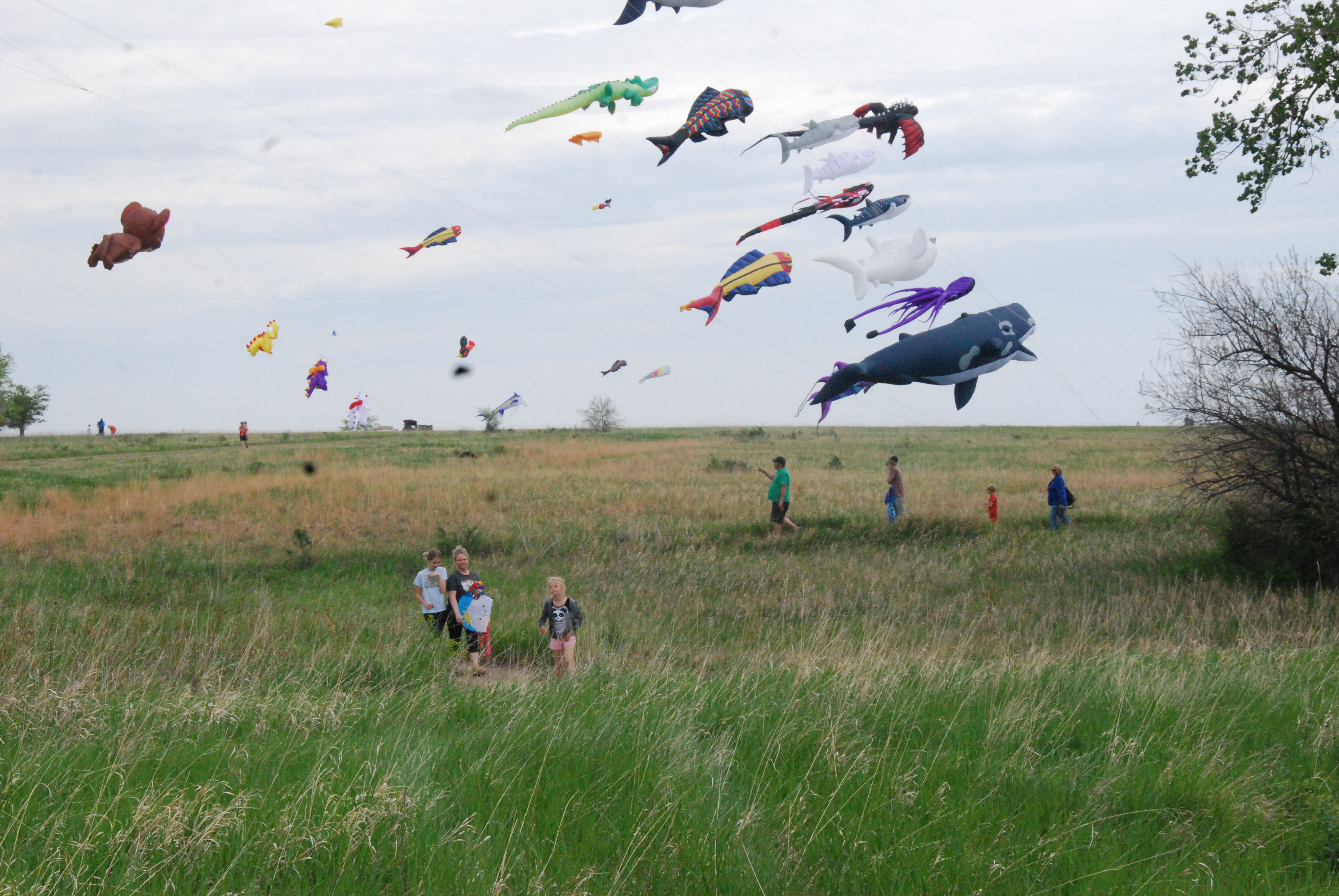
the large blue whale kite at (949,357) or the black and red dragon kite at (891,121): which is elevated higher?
the black and red dragon kite at (891,121)

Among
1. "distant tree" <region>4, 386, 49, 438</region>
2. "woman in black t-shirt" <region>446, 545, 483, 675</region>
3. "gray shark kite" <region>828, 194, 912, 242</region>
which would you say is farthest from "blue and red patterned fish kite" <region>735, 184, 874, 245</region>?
"distant tree" <region>4, 386, 49, 438</region>

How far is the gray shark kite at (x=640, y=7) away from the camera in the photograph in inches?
487

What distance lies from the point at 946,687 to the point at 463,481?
80.1 ft

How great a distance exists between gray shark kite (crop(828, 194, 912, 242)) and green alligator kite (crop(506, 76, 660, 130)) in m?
3.50

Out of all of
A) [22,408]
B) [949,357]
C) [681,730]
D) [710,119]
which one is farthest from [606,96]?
[22,408]

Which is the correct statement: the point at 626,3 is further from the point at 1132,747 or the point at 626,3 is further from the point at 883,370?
the point at 1132,747

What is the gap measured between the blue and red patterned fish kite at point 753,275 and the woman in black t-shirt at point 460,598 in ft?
22.9

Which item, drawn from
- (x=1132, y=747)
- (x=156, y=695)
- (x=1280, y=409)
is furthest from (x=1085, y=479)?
(x=156, y=695)

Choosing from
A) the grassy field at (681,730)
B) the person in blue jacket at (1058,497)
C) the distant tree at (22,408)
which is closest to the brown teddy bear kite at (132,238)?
the grassy field at (681,730)

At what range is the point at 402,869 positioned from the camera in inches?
203

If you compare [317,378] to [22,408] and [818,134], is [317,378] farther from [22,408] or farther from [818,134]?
[22,408]

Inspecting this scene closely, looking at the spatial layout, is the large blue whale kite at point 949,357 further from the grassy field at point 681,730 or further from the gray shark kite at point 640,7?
the gray shark kite at point 640,7

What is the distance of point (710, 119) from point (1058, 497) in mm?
11561

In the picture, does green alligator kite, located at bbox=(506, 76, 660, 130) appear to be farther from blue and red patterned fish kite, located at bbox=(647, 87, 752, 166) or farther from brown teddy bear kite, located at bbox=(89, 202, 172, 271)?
brown teddy bear kite, located at bbox=(89, 202, 172, 271)
